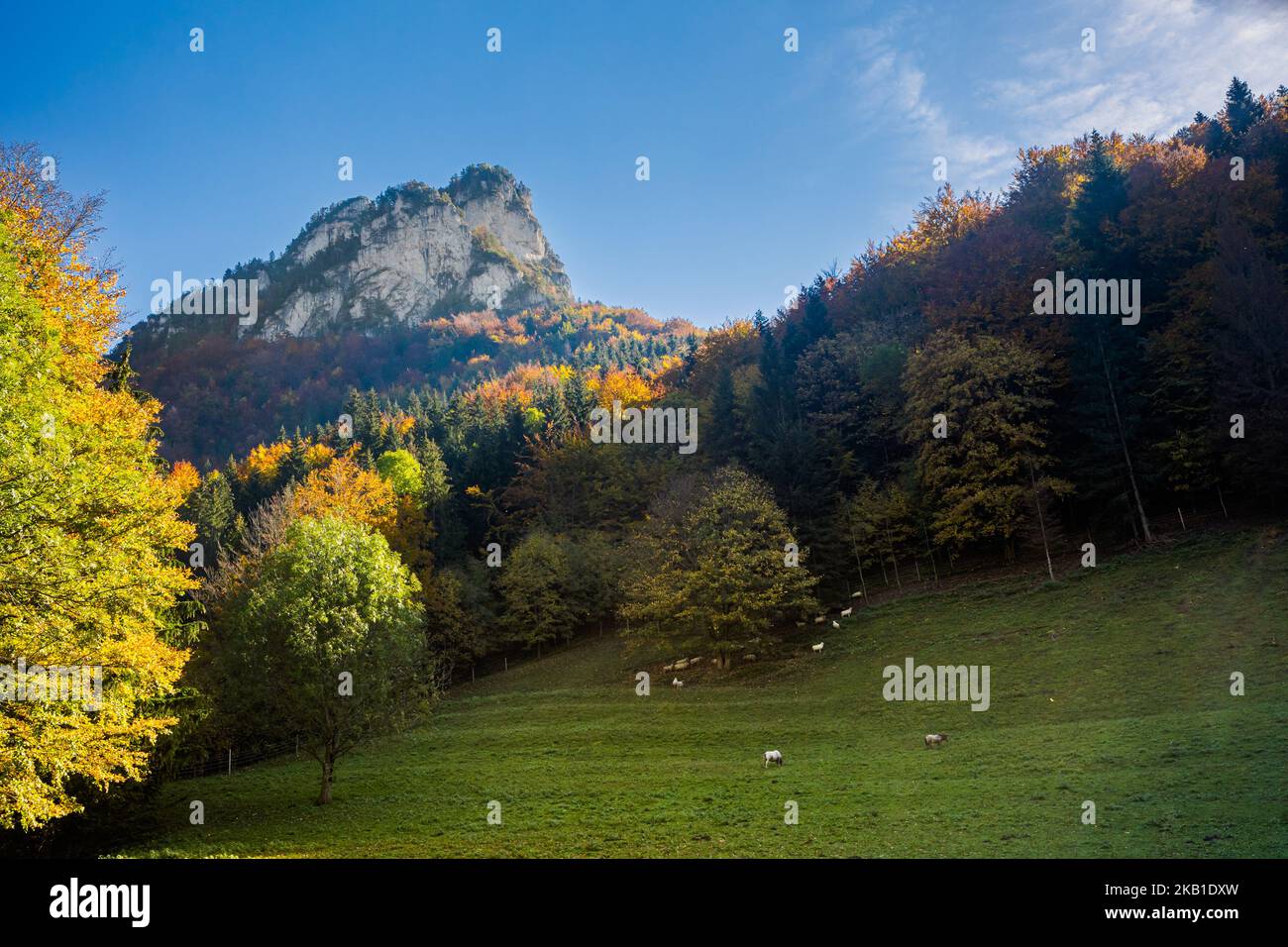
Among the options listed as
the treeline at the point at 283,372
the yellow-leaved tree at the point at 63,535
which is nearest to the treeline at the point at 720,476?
the yellow-leaved tree at the point at 63,535

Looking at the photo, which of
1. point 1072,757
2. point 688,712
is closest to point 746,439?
point 688,712

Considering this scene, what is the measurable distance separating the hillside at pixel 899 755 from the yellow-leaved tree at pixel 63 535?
6.08 meters

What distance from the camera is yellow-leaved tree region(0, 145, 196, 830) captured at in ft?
44.6

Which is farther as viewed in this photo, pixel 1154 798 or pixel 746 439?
pixel 746 439

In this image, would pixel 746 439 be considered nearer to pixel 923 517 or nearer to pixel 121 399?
pixel 923 517

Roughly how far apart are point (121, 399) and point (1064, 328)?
177 ft

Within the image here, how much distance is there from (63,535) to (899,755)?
80.6 ft

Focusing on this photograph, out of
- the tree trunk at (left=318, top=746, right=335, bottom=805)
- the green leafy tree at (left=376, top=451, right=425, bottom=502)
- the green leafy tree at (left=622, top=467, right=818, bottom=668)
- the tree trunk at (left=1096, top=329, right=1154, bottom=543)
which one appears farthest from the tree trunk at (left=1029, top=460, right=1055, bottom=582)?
the green leafy tree at (left=376, top=451, right=425, bottom=502)

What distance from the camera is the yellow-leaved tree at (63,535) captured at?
44.6ft

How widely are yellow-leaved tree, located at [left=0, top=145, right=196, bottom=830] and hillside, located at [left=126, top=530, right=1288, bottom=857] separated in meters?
6.08

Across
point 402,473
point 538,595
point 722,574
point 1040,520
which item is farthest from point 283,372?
point 1040,520
